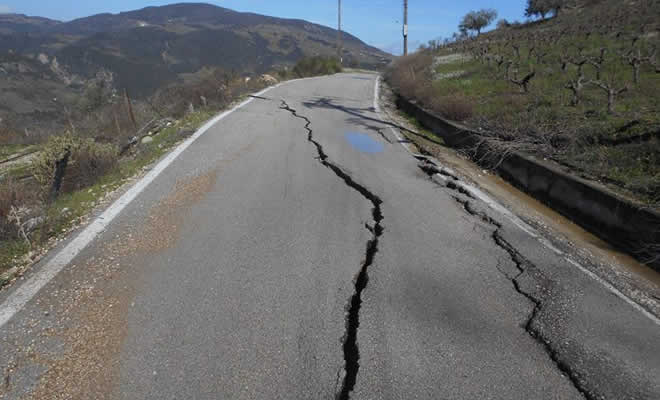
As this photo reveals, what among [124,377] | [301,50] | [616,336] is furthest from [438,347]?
[301,50]

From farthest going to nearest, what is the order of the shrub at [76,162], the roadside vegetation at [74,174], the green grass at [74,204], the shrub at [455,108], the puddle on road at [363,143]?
the shrub at [455,108] < the puddle on road at [363,143] < the shrub at [76,162] < the roadside vegetation at [74,174] < the green grass at [74,204]

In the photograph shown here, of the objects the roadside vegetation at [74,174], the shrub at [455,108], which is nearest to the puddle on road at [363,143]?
the shrub at [455,108]

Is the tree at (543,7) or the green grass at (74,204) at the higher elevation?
the tree at (543,7)

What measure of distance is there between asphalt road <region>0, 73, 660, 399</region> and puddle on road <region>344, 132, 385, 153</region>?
2.46m

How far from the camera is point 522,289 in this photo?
3.01m

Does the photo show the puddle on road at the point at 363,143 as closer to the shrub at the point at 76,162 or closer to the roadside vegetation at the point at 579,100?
the roadside vegetation at the point at 579,100

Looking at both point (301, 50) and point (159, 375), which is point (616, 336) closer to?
point (159, 375)

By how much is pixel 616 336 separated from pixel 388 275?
1.57 metres

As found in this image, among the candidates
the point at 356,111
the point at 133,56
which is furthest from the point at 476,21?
the point at 133,56

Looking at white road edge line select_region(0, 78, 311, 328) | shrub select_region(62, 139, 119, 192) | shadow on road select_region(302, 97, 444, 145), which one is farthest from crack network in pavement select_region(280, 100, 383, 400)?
shadow on road select_region(302, 97, 444, 145)

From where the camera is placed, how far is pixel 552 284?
3.09 metres

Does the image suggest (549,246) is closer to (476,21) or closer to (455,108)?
(455,108)

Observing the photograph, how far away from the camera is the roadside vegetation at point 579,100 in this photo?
17.2 feet

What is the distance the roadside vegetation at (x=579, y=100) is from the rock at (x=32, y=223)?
248 inches
